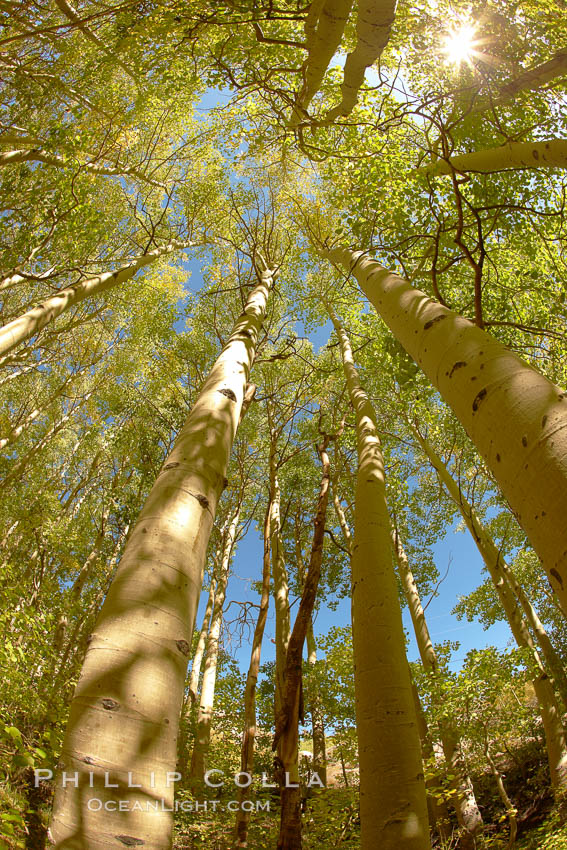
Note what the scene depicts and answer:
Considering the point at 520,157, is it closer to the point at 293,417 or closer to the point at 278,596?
the point at 293,417

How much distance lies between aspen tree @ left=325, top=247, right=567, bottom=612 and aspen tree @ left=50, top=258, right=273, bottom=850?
0.92 metres

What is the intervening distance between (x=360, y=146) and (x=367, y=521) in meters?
4.93

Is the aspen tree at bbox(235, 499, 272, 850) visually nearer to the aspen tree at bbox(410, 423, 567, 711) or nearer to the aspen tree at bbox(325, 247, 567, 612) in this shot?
the aspen tree at bbox(410, 423, 567, 711)

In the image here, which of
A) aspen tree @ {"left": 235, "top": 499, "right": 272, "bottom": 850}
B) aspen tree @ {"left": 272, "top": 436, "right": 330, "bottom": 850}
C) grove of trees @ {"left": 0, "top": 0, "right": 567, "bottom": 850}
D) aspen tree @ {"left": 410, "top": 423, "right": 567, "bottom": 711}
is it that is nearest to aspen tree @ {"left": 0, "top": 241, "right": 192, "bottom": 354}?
grove of trees @ {"left": 0, "top": 0, "right": 567, "bottom": 850}

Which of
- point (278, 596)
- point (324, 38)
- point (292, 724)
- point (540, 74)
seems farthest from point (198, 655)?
point (540, 74)

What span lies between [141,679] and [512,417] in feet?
3.78

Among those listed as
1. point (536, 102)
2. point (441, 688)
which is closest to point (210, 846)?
point (441, 688)

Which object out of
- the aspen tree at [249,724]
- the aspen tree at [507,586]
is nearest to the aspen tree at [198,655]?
the aspen tree at [249,724]

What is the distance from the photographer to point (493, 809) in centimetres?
727

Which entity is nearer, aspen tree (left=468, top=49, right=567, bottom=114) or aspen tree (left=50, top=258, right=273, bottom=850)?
aspen tree (left=50, top=258, right=273, bottom=850)

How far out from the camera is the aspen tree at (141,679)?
0.82 metres

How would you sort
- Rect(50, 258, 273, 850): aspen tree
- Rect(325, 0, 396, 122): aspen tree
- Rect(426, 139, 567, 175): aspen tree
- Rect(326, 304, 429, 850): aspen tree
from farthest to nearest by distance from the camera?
Rect(426, 139, 567, 175): aspen tree
Rect(325, 0, 396, 122): aspen tree
Rect(326, 304, 429, 850): aspen tree
Rect(50, 258, 273, 850): aspen tree

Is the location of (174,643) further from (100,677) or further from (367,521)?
(367,521)

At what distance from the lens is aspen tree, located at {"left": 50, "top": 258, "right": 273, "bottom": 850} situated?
824mm
